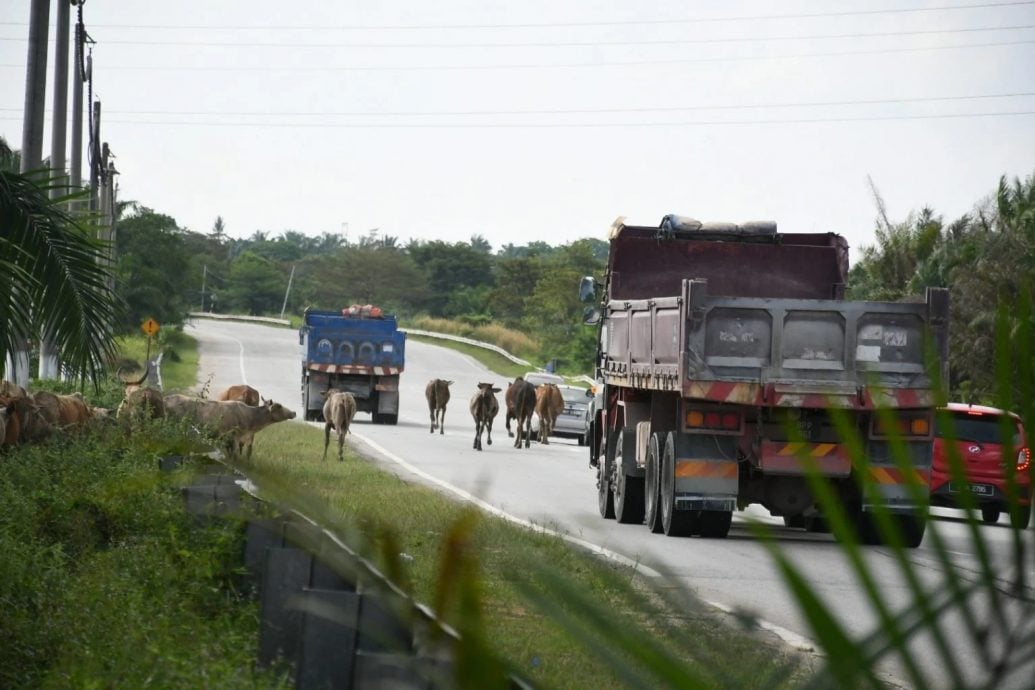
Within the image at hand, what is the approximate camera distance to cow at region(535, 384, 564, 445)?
35656mm

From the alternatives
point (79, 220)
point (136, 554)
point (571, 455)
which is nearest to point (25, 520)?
point (136, 554)

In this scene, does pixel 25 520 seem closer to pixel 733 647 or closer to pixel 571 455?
pixel 733 647

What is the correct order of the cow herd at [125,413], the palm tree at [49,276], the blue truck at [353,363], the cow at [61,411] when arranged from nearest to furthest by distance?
the palm tree at [49,276], the cow herd at [125,413], the cow at [61,411], the blue truck at [353,363]

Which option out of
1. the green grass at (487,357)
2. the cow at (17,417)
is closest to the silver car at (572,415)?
the cow at (17,417)

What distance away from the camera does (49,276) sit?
12.4 metres

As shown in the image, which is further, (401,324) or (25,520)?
(401,324)

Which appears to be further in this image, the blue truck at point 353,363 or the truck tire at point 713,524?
the blue truck at point 353,363

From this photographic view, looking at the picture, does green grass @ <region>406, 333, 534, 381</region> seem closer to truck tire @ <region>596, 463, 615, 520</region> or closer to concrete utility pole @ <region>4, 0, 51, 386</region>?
concrete utility pole @ <region>4, 0, 51, 386</region>

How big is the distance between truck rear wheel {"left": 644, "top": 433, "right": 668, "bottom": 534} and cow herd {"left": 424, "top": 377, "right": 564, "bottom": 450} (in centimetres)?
1429

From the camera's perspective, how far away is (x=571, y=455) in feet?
104

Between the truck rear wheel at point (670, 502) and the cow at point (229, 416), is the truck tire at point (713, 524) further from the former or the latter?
the cow at point (229, 416)

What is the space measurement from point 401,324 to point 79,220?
95026mm

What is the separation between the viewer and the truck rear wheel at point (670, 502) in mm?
15953

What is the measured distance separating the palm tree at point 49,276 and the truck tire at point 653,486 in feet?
19.6
